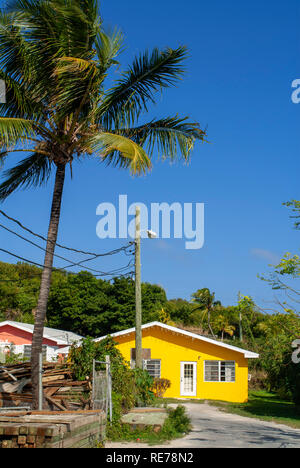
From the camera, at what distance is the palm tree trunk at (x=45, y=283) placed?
14422mm

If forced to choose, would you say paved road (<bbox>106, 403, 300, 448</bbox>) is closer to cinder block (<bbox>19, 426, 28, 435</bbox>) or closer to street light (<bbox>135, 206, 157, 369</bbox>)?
street light (<bbox>135, 206, 157, 369</bbox>)

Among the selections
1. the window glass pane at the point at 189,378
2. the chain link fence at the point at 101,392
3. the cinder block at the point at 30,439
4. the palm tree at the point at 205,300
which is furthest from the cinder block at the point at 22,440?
the palm tree at the point at 205,300

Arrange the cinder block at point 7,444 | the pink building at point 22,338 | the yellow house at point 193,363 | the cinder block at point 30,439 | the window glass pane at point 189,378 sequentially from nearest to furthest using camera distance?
1. the cinder block at point 30,439
2. the cinder block at point 7,444
3. the yellow house at point 193,363
4. the window glass pane at point 189,378
5. the pink building at point 22,338

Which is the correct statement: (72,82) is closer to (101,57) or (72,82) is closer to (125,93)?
→ (101,57)

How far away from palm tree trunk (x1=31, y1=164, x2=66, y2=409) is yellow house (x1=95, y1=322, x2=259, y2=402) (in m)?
20.4

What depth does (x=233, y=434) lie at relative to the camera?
16656 mm

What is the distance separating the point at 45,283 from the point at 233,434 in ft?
24.4

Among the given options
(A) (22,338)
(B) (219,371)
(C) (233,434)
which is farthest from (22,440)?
(A) (22,338)

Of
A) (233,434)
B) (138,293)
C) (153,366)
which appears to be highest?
(138,293)

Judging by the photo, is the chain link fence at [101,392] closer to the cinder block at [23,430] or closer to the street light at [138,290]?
the street light at [138,290]

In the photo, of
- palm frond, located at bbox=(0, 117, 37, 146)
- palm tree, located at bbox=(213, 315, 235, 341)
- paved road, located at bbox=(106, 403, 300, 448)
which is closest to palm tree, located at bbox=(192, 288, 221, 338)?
palm tree, located at bbox=(213, 315, 235, 341)

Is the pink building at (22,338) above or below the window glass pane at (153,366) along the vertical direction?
above

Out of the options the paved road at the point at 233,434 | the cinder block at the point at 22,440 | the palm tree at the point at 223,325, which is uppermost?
the palm tree at the point at 223,325

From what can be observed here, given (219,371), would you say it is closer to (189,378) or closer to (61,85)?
(189,378)
